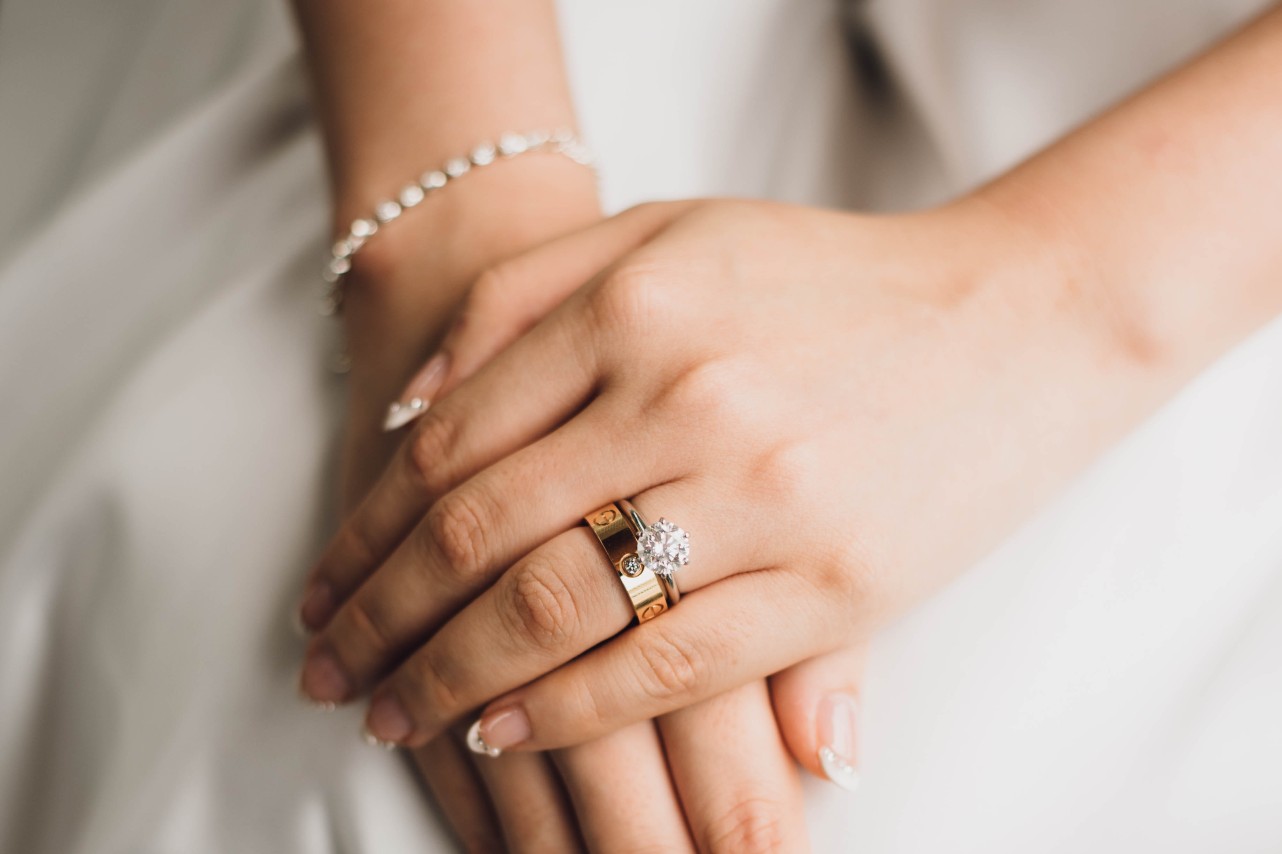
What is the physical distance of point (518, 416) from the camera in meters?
0.87

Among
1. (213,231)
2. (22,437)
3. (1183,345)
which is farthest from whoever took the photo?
(213,231)

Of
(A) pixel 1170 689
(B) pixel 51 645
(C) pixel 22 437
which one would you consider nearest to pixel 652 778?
(A) pixel 1170 689

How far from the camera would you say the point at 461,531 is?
0.82 metres

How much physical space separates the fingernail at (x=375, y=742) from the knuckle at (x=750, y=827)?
30cm

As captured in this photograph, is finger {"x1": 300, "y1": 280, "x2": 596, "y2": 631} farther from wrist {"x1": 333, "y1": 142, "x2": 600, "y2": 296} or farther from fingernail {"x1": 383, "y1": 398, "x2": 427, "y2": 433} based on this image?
wrist {"x1": 333, "y1": 142, "x2": 600, "y2": 296}

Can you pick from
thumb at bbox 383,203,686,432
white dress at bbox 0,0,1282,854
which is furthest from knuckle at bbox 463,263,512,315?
white dress at bbox 0,0,1282,854

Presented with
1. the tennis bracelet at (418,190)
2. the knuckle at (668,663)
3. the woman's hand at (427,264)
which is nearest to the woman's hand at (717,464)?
the knuckle at (668,663)

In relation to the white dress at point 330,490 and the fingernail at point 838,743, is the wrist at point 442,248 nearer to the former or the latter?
the white dress at point 330,490

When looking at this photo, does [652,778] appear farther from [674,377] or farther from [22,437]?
[22,437]

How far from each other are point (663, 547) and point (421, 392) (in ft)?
0.98

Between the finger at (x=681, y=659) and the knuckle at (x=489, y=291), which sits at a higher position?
the knuckle at (x=489, y=291)

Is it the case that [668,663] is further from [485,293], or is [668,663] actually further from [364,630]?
[485,293]

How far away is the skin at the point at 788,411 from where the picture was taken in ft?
2.66

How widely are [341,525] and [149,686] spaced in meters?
0.24
